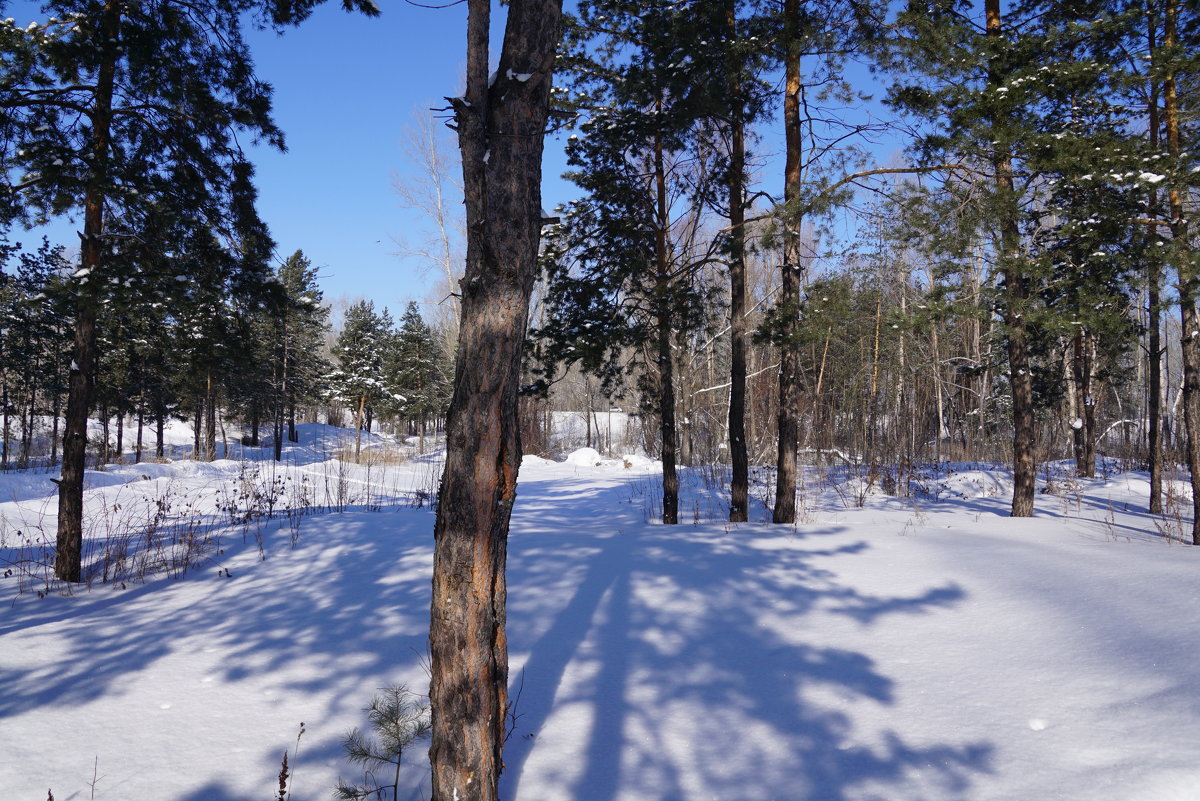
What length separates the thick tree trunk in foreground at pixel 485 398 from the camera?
252 cm

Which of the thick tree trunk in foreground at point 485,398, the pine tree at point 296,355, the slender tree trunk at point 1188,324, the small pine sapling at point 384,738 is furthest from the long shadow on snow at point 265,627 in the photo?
the pine tree at point 296,355

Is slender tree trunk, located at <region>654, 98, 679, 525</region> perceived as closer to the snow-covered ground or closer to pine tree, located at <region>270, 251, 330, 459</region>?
the snow-covered ground

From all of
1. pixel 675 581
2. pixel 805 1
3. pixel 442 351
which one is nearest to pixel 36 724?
pixel 675 581

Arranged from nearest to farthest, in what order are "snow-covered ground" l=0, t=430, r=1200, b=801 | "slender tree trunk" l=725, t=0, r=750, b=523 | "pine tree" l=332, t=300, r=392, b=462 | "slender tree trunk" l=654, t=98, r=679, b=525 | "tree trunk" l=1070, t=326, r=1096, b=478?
"snow-covered ground" l=0, t=430, r=1200, b=801
"slender tree trunk" l=725, t=0, r=750, b=523
"slender tree trunk" l=654, t=98, r=679, b=525
"tree trunk" l=1070, t=326, r=1096, b=478
"pine tree" l=332, t=300, r=392, b=462

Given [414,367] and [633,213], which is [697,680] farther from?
[414,367]

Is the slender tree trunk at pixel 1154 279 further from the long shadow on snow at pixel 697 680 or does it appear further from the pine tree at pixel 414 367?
the pine tree at pixel 414 367

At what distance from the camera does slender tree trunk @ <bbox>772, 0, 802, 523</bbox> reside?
7.27 m

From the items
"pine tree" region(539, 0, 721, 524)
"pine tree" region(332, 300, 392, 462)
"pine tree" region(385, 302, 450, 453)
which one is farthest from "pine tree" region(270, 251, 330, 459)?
"pine tree" region(539, 0, 721, 524)

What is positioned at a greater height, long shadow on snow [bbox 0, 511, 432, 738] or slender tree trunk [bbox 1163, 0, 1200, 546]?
slender tree trunk [bbox 1163, 0, 1200, 546]

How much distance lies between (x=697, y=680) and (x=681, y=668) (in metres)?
0.17

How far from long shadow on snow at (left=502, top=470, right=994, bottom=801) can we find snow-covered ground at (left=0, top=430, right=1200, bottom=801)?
0.06ft

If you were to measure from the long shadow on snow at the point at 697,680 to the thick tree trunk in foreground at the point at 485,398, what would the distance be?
543 millimetres

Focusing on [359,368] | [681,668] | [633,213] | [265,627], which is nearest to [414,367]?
[359,368]

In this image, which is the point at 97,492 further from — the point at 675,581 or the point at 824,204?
the point at 824,204
